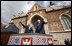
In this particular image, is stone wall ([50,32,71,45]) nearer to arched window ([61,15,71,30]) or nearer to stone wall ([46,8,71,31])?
stone wall ([46,8,71,31])

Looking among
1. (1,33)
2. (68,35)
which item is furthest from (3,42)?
(68,35)

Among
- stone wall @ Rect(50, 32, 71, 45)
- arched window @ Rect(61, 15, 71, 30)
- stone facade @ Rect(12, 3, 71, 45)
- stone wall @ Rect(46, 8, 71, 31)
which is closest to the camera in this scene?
stone wall @ Rect(50, 32, 71, 45)

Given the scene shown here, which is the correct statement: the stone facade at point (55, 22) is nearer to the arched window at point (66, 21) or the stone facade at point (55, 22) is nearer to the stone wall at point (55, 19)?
the stone wall at point (55, 19)

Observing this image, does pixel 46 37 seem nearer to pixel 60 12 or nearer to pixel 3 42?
pixel 3 42

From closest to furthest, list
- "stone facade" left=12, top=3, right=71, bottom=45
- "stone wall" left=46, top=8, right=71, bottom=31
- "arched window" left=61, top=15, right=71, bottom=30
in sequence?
1. "stone facade" left=12, top=3, right=71, bottom=45
2. "stone wall" left=46, top=8, right=71, bottom=31
3. "arched window" left=61, top=15, right=71, bottom=30

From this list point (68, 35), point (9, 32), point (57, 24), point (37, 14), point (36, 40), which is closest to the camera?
point (36, 40)

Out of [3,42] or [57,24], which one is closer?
[3,42]

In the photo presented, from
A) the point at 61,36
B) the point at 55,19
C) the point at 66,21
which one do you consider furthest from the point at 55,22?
the point at 61,36

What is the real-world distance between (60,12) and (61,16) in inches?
32.9

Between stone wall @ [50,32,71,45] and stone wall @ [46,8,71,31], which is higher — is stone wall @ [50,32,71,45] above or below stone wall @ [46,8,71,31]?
below

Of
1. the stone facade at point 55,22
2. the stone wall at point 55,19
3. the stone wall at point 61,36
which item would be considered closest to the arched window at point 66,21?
the stone facade at point 55,22

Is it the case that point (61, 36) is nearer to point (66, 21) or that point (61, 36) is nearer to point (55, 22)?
point (55, 22)

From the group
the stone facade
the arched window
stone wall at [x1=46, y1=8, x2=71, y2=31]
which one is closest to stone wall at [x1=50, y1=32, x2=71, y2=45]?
the stone facade

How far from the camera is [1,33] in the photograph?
320 cm
